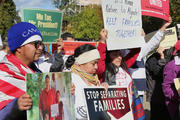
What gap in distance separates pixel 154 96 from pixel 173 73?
2.76ft

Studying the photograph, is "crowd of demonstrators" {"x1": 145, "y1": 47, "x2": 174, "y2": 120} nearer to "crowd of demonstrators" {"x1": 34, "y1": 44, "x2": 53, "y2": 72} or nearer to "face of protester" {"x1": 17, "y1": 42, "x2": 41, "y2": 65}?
"crowd of demonstrators" {"x1": 34, "y1": 44, "x2": 53, "y2": 72}

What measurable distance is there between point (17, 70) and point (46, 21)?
128 inches

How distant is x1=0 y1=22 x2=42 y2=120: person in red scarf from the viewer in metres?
1.64

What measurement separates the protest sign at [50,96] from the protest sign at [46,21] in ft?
10.2

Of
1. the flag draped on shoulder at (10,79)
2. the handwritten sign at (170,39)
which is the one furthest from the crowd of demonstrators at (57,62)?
Result: the handwritten sign at (170,39)

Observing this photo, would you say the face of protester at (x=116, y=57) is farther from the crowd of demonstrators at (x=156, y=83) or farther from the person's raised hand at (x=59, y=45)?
the crowd of demonstrators at (x=156, y=83)

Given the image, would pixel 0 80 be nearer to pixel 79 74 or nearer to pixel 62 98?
pixel 62 98

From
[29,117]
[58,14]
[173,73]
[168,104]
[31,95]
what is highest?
[58,14]

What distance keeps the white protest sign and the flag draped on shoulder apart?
1.30 metres

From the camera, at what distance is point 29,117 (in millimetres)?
1532

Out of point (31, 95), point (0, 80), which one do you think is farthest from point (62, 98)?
point (0, 80)

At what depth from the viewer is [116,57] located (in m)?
3.46

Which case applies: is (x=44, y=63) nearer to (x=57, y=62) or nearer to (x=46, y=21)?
(x=57, y=62)

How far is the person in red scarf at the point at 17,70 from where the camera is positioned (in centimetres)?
164
